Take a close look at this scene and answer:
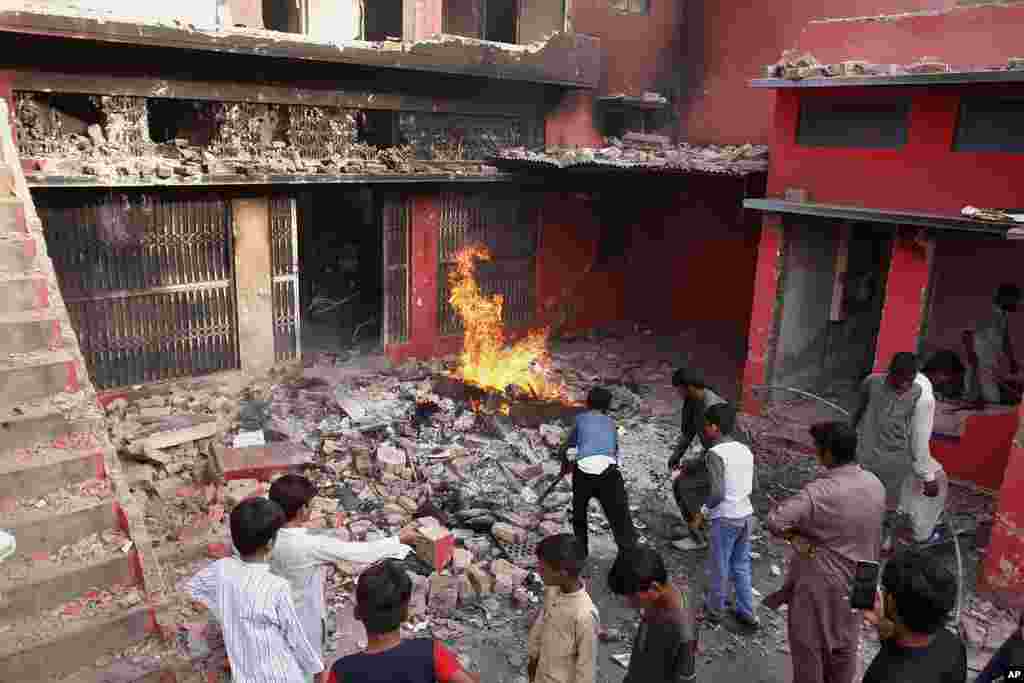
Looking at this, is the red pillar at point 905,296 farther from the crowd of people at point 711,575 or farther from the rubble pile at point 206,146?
the rubble pile at point 206,146

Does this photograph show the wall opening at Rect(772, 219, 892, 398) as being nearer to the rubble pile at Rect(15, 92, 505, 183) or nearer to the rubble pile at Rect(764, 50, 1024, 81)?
the rubble pile at Rect(764, 50, 1024, 81)

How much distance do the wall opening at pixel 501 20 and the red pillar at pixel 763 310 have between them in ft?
18.5

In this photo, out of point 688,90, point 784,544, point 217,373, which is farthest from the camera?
point 688,90

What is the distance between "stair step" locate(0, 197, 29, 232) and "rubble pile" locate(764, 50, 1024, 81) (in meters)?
8.64

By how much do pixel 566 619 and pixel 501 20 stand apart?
458 inches

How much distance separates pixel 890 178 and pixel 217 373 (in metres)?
9.28

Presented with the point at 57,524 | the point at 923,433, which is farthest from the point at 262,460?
the point at 923,433

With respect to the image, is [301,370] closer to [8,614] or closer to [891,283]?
[8,614]

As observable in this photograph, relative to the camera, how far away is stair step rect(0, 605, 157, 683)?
3.75 meters

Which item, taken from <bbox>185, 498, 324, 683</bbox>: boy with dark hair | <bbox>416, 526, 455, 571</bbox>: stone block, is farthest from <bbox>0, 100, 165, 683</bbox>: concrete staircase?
<bbox>416, 526, 455, 571</bbox>: stone block

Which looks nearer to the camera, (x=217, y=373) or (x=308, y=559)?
(x=308, y=559)

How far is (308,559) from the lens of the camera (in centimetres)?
393

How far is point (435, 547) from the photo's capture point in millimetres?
6242

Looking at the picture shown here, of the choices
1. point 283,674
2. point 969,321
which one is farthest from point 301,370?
point 969,321
